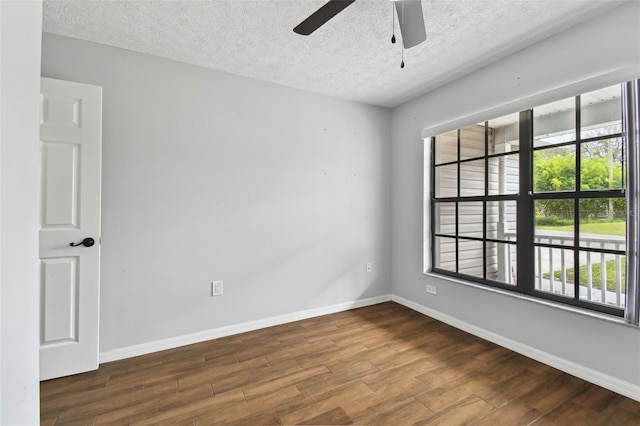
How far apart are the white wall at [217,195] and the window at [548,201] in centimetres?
101

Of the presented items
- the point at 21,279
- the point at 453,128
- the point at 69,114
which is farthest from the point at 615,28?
the point at 69,114

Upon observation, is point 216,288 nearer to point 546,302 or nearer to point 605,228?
point 546,302

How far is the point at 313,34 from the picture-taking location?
2.16 metres

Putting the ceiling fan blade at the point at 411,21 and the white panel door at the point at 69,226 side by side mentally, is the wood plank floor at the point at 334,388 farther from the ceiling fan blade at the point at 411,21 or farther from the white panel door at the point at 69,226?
the ceiling fan blade at the point at 411,21

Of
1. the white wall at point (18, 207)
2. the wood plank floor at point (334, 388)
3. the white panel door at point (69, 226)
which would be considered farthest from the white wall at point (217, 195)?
the white wall at point (18, 207)

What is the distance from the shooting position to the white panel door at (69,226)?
198 centimetres

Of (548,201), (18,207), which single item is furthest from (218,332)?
(548,201)

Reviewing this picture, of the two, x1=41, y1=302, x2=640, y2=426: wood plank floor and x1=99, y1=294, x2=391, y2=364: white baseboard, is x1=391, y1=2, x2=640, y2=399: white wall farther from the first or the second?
x1=99, y1=294, x2=391, y2=364: white baseboard

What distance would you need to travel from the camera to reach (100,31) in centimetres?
212

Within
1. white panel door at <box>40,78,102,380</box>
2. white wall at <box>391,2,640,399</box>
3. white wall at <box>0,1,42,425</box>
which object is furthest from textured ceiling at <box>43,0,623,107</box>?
white wall at <box>0,1,42,425</box>

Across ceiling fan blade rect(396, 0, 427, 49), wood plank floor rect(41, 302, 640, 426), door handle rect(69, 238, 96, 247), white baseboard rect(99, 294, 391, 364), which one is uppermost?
ceiling fan blade rect(396, 0, 427, 49)

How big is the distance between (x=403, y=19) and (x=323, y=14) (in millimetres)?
523

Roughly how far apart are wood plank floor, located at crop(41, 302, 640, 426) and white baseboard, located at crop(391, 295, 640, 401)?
5 cm

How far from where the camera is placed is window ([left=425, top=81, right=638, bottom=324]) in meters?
1.95
